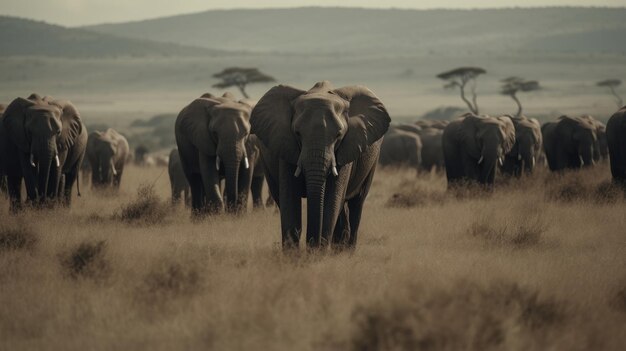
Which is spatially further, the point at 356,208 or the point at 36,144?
the point at 36,144

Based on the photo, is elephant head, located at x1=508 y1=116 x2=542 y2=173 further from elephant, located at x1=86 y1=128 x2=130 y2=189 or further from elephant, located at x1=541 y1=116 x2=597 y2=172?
elephant, located at x1=86 y1=128 x2=130 y2=189

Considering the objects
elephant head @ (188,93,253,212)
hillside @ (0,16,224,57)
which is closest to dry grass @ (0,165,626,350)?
elephant head @ (188,93,253,212)

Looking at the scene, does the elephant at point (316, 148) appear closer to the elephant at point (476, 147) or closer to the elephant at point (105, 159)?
the elephant at point (476, 147)

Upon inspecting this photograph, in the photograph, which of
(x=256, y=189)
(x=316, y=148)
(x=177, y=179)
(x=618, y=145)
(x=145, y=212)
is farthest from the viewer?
(x=177, y=179)

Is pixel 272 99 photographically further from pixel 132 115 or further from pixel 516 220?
pixel 132 115

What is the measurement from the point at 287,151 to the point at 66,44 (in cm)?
17165

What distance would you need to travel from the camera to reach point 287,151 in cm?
1112

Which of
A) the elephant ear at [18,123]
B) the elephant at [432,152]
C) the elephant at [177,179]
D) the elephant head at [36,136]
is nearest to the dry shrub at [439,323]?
the elephant head at [36,136]

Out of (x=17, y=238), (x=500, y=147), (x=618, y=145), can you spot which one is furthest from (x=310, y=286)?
(x=500, y=147)

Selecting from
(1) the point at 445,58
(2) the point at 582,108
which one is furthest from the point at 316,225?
(1) the point at 445,58

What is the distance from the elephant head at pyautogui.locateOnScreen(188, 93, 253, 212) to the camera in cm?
1552

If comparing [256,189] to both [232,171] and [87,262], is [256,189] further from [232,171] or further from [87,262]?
[87,262]

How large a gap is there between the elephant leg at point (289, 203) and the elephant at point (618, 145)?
9.20 metres

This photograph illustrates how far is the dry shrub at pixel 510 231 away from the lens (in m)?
13.3
